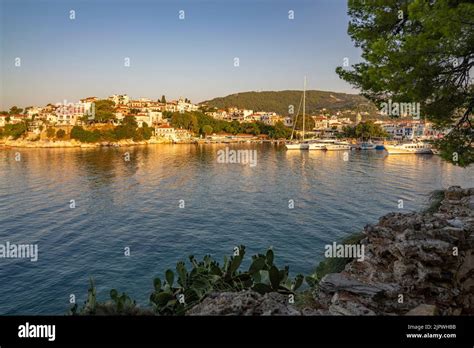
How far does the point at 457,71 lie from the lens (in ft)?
19.5

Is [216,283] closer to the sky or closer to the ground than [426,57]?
closer to the ground

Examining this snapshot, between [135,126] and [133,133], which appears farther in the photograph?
[135,126]

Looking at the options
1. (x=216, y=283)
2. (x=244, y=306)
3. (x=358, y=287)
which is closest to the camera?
(x=244, y=306)

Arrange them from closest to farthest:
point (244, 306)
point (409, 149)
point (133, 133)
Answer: point (244, 306) → point (409, 149) → point (133, 133)

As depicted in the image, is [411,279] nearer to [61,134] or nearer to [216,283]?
[216,283]

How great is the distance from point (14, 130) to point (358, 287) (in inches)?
3887

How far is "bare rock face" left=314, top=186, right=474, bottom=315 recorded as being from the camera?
4.86m

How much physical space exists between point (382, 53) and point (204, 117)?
109 meters

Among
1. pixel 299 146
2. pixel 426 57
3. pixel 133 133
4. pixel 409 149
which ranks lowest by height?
pixel 409 149

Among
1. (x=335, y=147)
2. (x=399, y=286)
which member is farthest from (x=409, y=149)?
(x=399, y=286)

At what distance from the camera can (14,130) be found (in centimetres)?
8669

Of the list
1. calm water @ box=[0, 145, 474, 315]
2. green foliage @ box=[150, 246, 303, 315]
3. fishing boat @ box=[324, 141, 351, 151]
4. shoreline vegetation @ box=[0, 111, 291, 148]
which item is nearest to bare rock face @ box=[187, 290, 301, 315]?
green foliage @ box=[150, 246, 303, 315]
